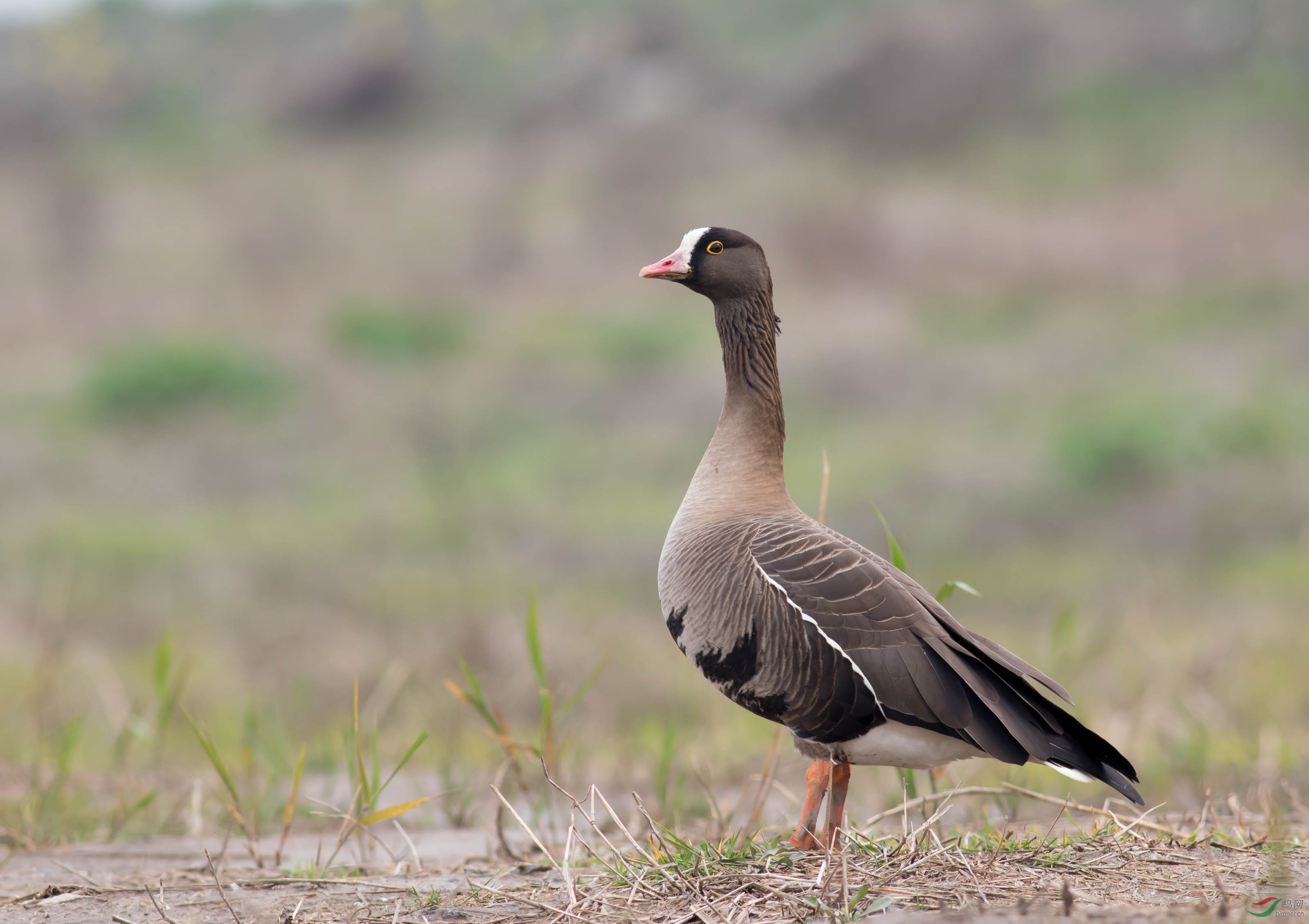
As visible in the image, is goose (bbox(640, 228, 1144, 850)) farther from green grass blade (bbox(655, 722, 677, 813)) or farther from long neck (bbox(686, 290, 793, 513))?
green grass blade (bbox(655, 722, 677, 813))

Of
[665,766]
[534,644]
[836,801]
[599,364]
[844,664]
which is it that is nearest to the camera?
[844,664]

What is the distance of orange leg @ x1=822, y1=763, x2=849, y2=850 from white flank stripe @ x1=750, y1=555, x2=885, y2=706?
357mm

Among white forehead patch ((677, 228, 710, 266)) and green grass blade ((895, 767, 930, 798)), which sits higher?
white forehead patch ((677, 228, 710, 266))

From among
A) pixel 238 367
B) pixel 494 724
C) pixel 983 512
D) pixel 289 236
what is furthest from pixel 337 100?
pixel 494 724

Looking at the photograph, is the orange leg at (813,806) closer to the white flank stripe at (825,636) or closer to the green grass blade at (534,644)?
the white flank stripe at (825,636)

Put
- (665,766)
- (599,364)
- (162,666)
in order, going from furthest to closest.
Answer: (599,364) < (162,666) < (665,766)

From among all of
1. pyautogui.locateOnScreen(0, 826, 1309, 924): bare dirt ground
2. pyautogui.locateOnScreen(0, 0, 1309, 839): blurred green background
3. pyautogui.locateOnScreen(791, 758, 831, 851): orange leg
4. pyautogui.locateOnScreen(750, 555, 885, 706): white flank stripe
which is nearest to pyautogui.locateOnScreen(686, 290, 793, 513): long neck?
pyautogui.locateOnScreen(750, 555, 885, 706): white flank stripe

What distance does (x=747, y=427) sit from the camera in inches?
161

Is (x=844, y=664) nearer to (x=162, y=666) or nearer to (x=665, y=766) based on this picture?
(x=665, y=766)

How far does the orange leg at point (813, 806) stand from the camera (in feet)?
11.9

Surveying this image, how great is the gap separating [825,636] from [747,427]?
90 centimetres

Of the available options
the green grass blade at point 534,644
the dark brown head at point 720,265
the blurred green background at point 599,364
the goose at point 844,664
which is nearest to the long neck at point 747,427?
the dark brown head at point 720,265

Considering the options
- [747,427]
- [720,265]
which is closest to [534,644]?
[747,427]

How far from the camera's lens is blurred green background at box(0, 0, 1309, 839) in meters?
8.50
